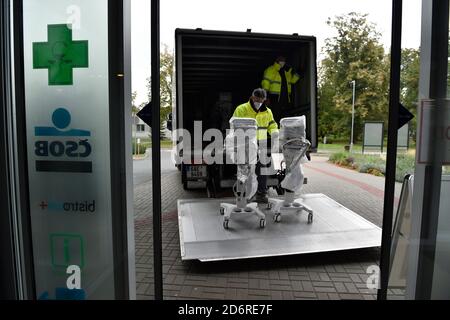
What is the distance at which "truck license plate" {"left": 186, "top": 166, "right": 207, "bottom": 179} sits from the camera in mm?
5957

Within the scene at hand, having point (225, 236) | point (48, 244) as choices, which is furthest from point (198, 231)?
point (48, 244)

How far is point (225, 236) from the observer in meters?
3.81

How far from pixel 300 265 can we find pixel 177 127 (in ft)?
10.7

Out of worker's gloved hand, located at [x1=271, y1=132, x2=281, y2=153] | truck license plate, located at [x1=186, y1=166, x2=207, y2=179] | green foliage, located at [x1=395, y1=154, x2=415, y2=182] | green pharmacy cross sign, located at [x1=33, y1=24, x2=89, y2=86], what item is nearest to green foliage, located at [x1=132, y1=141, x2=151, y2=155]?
green pharmacy cross sign, located at [x1=33, y1=24, x2=89, y2=86]

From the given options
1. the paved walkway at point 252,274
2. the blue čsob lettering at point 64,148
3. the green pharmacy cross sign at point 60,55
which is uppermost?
the green pharmacy cross sign at point 60,55

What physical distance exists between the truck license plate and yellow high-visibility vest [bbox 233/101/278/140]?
158 centimetres

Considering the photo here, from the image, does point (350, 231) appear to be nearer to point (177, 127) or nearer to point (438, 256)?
point (438, 256)

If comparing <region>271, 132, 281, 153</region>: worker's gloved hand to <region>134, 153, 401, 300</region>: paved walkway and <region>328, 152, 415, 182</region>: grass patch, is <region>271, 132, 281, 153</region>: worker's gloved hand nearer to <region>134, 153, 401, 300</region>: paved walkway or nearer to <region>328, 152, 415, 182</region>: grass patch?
<region>328, 152, 415, 182</region>: grass patch

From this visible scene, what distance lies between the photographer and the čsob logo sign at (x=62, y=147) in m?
1.84

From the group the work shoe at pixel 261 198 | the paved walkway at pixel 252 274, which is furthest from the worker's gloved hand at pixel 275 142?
the paved walkway at pixel 252 274

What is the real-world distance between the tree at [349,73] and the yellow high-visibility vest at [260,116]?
8390mm

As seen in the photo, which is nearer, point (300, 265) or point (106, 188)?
point (106, 188)

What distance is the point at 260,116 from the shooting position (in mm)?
4762

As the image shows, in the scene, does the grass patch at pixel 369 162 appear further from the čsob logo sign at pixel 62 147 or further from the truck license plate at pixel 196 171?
the truck license plate at pixel 196 171
